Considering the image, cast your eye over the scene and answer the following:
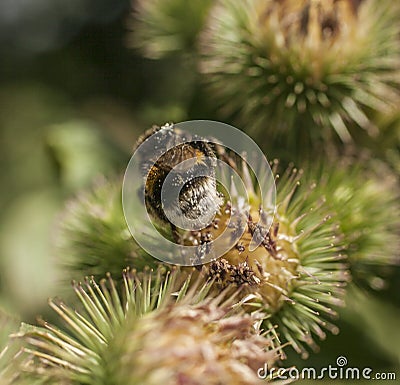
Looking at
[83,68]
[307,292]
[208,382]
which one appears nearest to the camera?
[208,382]

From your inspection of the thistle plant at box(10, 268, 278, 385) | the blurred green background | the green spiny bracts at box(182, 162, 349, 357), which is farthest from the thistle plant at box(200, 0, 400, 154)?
the thistle plant at box(10, 268, 278, 385)

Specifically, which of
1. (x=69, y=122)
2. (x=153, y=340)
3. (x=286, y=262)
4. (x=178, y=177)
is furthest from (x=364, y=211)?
(x=69, y=122)

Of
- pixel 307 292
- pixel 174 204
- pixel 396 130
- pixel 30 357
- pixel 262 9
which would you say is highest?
pixel 262 9

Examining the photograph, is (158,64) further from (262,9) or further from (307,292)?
(307,292)

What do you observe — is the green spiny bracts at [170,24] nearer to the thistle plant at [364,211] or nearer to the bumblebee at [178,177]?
the thistle plant at [364,211]

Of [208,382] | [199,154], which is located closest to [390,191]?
[199,154]

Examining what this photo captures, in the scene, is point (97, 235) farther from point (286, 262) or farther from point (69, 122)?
point (69, 122)
